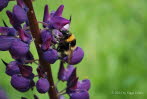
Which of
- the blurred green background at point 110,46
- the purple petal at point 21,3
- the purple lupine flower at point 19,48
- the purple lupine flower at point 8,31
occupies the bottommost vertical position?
the blurred green background at point 110,46

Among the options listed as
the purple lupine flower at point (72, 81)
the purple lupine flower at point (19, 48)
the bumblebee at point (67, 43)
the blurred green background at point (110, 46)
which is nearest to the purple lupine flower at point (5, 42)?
the purple lupine flower at point (19, 48)

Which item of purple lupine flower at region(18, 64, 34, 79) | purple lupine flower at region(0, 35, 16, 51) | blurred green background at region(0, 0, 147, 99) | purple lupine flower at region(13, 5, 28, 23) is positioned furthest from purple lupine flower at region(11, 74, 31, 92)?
blurred green background at region(0, 0, 147, 99)

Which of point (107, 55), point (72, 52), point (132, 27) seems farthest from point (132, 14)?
point (72, 52)

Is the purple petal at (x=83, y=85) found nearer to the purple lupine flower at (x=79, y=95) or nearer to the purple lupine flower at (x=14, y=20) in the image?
the purple lupine flower at (x=79, y=95)

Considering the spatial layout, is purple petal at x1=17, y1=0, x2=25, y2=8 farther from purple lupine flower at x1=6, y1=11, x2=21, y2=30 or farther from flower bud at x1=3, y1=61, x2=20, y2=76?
flower bud at x1=3, y1=61, x2=20, y2=76

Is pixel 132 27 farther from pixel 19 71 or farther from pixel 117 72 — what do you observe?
pixel 19 71

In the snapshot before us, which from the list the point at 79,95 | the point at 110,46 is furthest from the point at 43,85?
the point at 110,46

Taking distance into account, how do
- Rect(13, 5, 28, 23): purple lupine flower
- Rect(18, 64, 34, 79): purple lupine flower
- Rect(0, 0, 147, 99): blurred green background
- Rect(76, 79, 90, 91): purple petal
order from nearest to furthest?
Rect(13, 5, 28, 23): purple lupine flower → Rect(18, 64, 34, 79): purple lupine flower → Rect(76, 79, 90, 91): purple petal → Rect(0, 0, 147, 99): blurred green background
